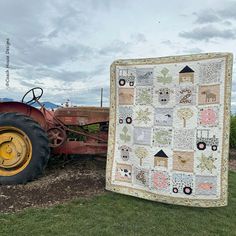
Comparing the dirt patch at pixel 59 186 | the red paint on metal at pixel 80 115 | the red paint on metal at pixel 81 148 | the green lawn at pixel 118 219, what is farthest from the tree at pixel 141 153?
the red paint on metal at pixel 80 115

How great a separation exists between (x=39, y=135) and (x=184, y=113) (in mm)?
2211

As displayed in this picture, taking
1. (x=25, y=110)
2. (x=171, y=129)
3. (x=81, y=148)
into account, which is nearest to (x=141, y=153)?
(x=171, y=129)

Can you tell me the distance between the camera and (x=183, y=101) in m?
4.86

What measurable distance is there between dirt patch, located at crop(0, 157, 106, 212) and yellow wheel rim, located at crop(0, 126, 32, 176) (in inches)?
14.3

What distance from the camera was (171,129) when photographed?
4.93 metres

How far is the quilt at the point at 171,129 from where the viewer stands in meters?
4.66

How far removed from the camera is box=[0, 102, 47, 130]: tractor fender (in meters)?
6.00

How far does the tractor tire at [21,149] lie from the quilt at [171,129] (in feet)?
3.50

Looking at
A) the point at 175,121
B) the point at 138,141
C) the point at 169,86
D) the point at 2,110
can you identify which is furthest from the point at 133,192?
the point at 2,110

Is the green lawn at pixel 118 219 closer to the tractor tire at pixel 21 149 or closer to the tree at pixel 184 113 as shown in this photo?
the tractor tire at pixel 21 149

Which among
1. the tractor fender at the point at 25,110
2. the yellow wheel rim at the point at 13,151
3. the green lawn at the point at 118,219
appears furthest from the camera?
the tractor fender at the point at 25,110

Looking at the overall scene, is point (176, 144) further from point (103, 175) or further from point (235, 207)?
point (103, 175)

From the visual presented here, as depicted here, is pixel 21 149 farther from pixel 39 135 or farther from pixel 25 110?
pixel 25 110

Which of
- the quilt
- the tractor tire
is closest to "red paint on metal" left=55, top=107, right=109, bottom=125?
the tractor tire
